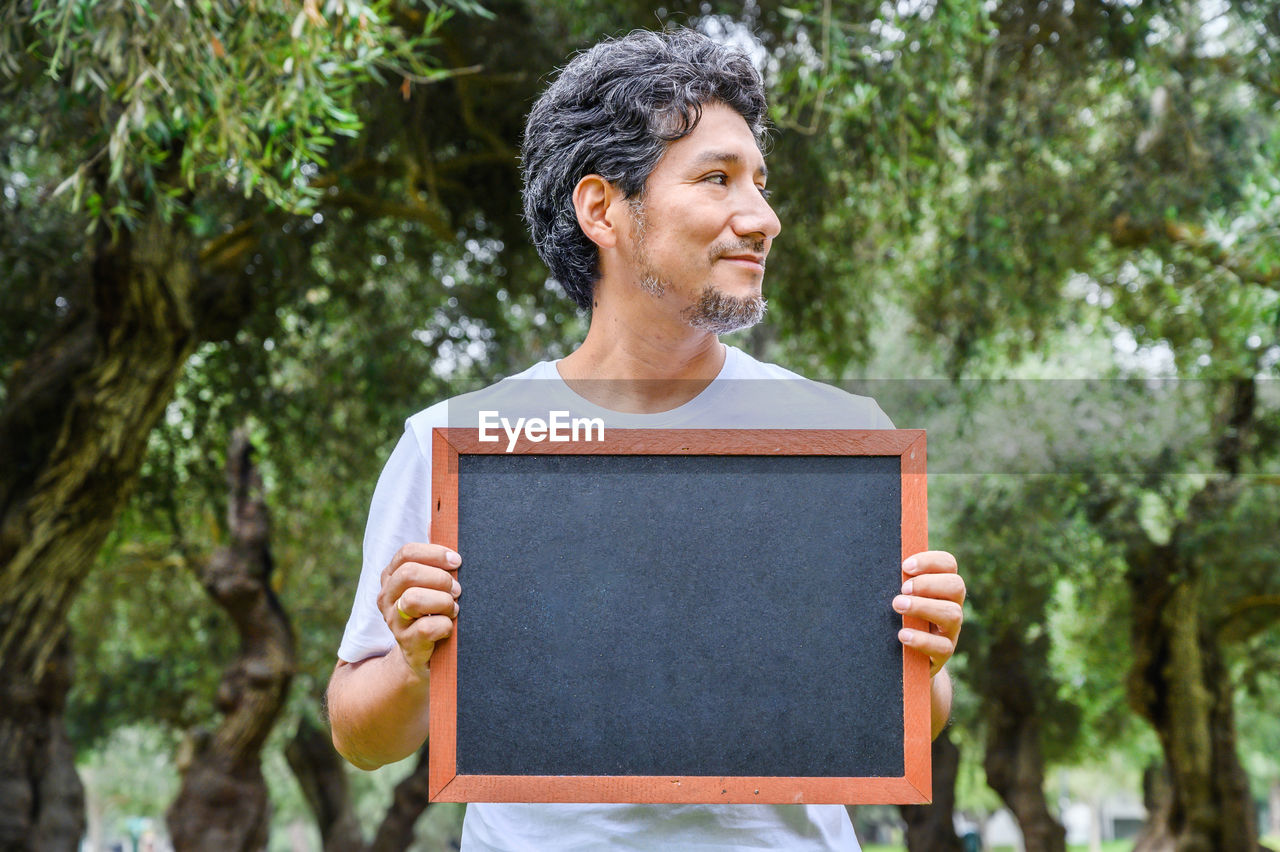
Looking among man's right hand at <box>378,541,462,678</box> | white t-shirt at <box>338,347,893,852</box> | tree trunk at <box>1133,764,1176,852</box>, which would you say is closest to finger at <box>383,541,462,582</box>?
man's right hand at <box>378,541,462,678</box>

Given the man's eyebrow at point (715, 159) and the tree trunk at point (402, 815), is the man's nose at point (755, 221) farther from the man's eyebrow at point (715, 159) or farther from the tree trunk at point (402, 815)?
the tree trunk at point (402, 815)

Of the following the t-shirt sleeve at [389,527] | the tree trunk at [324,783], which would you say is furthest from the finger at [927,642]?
the tree trunk at [324,783]

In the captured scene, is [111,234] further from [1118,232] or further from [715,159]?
[1118,232]

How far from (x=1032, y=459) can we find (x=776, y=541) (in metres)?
8.96

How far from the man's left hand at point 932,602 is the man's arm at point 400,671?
0.63m

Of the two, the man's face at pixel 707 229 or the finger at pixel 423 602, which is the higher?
the man's face at pixel 707 229

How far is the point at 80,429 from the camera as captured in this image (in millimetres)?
6359

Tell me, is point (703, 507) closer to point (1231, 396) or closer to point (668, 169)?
point (668, 169)

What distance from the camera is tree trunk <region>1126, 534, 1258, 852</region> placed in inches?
421

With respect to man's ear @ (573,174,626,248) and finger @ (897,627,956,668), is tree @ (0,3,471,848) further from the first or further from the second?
finger @ (897,627,956,668)

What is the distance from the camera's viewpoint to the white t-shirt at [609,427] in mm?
1670

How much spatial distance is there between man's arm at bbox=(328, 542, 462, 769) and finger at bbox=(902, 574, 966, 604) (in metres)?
0.64

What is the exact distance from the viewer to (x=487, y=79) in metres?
7.39

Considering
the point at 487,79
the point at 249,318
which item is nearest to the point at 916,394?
the point at 487,79
